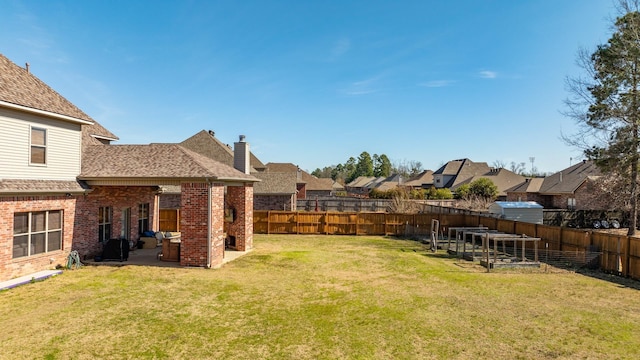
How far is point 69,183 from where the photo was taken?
1319cm

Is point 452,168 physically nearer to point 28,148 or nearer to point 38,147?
point 38,147

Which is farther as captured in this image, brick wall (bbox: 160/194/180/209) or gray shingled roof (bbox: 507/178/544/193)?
gray shingled roof (bbox: 507/178/544/193)

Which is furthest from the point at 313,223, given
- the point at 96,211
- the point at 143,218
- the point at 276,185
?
the point at 96,211

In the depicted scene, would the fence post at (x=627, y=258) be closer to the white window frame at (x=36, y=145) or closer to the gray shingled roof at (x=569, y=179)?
the white window frame at (x=36, y=145)

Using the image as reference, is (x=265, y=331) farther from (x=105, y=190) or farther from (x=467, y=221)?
(x=467, y=221)

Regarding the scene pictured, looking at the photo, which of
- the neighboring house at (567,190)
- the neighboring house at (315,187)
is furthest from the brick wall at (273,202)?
the neighboring house at (315,187)

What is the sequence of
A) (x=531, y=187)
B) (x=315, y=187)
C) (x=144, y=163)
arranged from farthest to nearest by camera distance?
(x=315, y=187) < (x=531, y=187) < (x=144, y=163)

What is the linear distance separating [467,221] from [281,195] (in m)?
15.2

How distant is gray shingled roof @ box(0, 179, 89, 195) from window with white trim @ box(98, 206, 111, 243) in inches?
65.7

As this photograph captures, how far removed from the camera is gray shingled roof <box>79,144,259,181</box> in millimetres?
13586

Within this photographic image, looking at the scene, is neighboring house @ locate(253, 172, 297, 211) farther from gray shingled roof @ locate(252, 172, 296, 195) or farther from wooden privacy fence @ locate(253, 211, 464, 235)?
wooden privacy fence @ locate(253, 211, 464, 235)

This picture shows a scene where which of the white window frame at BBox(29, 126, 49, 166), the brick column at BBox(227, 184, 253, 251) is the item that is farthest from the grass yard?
the white window frame at BBox(29, 126, 49, 166)

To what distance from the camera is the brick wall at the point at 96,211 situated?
1372 centimetres

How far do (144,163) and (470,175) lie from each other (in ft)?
182
